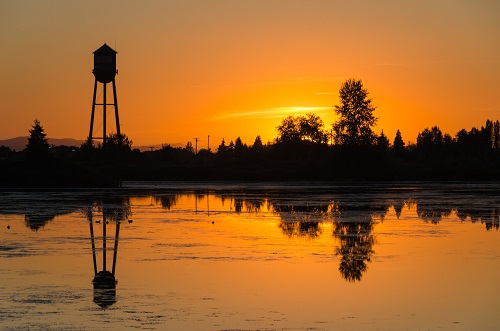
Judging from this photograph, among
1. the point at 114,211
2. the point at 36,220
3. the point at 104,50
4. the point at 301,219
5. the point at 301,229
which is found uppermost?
the point at 104,50

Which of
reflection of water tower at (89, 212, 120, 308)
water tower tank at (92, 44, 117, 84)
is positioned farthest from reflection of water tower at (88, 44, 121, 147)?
reflection of water tower at (89, 212, 120, 308)

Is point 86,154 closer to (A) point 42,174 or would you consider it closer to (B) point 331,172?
(B) point 331,172

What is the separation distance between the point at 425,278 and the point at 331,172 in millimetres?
118281

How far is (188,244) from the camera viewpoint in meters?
32.0

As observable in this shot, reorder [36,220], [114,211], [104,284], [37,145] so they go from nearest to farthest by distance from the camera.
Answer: [104,284] < [36,220] < [114,211] < [37,145]

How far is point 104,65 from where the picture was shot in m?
144

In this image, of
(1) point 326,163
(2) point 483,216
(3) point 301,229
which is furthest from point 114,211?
(1) point 326,163

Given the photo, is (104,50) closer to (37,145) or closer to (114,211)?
(37,145)

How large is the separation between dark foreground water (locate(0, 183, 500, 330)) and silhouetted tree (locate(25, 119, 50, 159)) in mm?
54827

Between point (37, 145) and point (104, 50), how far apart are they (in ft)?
165

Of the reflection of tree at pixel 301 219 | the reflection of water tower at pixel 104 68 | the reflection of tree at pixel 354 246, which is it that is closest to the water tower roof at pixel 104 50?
the reflection of water tower at pixel 104 68

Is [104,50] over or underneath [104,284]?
over

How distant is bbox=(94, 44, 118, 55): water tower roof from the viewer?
477ft

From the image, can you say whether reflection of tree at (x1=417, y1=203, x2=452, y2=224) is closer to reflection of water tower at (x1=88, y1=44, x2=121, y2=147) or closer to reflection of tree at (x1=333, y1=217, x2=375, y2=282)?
reflection of tree at (x1=333, y1=217, x2=375, y2=282)
